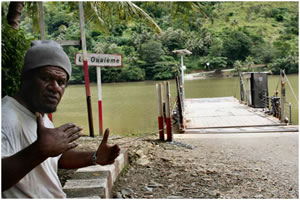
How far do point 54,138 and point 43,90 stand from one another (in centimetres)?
20

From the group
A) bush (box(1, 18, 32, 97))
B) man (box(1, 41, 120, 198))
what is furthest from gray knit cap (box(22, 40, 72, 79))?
bush (box(1, 18, 32, 97))

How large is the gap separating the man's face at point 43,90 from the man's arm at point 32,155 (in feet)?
0.33

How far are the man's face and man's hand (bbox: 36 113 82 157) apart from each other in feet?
0.21

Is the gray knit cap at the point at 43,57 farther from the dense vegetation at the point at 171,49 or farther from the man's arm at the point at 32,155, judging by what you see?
the dense vegetation at the point at 171,49

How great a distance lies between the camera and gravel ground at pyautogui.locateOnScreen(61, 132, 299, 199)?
2.98 metres

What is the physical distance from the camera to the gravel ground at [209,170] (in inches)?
117

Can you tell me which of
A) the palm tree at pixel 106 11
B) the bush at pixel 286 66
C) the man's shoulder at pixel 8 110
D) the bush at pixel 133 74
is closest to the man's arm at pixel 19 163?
the man's shoulder at pixel 8 110

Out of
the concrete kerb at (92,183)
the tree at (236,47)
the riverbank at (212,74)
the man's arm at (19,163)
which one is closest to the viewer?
the man's arm at (19,163)

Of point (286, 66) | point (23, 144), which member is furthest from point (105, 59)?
point (286, 66)

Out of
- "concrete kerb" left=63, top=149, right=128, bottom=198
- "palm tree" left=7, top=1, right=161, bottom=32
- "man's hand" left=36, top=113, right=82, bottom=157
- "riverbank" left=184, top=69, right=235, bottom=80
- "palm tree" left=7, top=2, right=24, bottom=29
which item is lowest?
"concrete kerb" left=63, top=149, right=128, bottom=198

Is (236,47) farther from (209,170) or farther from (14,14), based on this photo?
(14,14)

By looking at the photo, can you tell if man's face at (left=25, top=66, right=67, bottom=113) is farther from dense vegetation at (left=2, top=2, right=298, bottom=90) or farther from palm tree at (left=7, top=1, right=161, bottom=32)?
dense vegetation at (left=2, top=2, right=298, bottom=90)

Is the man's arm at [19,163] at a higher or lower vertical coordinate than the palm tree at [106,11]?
lower

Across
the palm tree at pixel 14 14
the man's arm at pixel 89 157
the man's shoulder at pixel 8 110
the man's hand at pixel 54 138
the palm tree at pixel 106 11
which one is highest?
the palm tree at pixel 106 11
